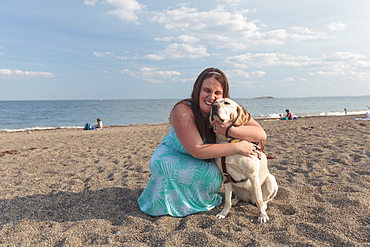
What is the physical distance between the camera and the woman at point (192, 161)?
294 cm

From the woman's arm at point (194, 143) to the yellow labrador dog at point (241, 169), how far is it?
90mm

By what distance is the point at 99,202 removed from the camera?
11.5 feet

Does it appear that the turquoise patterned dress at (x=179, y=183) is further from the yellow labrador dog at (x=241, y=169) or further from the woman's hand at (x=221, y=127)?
the woman's hand at (x=221, y=127)

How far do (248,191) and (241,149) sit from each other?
74 cm

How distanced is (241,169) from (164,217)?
106 centimetres

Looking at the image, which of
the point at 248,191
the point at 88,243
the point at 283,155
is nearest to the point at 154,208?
the point at 88,243

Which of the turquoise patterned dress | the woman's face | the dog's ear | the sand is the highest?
the woman's face

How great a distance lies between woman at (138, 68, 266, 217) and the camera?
2936 mm

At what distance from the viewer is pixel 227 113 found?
108 inches

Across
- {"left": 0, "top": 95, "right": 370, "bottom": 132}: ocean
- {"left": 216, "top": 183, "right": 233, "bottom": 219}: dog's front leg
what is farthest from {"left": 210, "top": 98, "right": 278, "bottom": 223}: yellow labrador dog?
{"left": 0, "top": 95, "right": 370, "bottom": 132}: ocean

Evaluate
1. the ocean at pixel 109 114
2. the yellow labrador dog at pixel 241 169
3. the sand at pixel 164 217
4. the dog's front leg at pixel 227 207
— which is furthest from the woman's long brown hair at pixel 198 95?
the ocean at pixel 109 114

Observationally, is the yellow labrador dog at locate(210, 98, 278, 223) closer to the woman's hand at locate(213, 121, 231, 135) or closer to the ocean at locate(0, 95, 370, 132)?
the woman's hand at locate(213, 121, 231, 135)

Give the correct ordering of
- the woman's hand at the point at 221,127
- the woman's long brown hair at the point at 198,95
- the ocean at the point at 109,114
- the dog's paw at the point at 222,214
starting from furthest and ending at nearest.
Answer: the ocean at the point at 109,114 < the woman's long brown hair at the point at 198,95 < the dog's paw at the point at 222,214 < the woman's hand at the point at 221,127

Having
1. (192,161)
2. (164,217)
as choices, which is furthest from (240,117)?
(164,217)
